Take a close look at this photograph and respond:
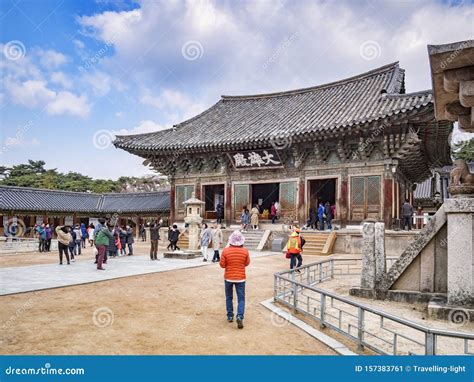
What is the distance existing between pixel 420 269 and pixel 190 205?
11808 mm

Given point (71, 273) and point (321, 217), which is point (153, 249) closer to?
point (71, 273)

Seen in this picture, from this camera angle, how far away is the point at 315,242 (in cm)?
1777

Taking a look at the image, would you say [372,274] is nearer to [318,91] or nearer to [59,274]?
[59,274]

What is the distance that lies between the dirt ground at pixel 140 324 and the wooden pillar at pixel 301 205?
11.6m

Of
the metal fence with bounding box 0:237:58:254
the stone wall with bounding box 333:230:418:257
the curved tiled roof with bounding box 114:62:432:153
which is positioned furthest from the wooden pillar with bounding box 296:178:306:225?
the metal fence with bounding box 0:237:58:254

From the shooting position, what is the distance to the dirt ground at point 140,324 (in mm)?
4902

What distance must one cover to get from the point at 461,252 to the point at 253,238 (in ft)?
46.6

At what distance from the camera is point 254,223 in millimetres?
21438

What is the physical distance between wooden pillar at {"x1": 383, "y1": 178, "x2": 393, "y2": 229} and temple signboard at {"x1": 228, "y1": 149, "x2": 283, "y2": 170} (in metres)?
5.74

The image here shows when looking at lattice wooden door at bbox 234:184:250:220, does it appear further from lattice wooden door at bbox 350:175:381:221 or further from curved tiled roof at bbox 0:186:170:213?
curved tiled roof at bbox 0:186:170:213

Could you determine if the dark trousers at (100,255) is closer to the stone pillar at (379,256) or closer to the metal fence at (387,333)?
the metal fence at (387,333)

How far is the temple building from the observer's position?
1744 cm

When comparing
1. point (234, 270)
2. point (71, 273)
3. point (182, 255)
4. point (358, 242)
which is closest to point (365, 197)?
point (358, 242)

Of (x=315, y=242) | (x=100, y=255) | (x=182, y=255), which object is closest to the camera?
(x=100, y=255)
